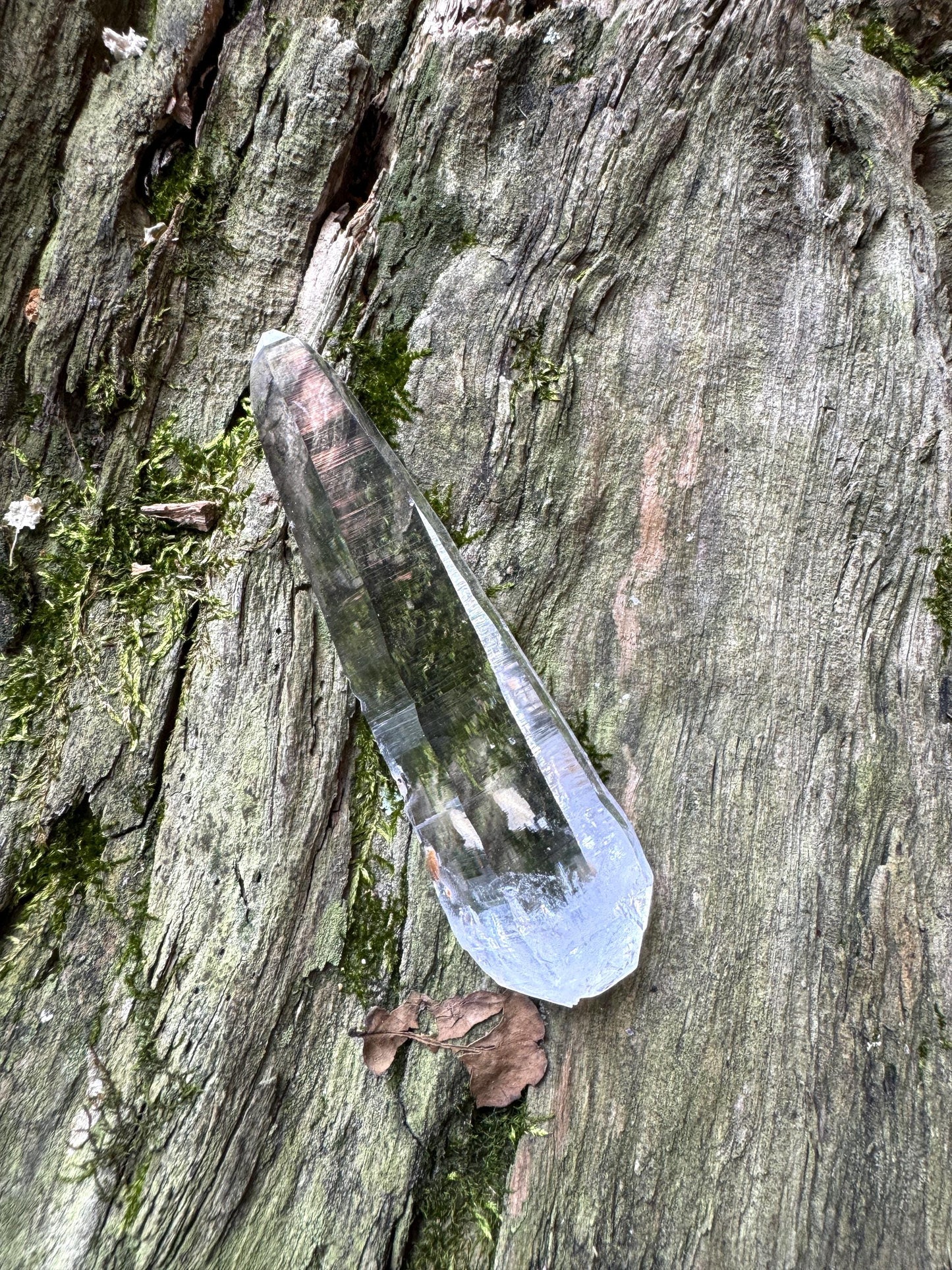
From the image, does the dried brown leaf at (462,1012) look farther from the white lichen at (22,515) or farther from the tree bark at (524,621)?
the white lichen at (22,515)

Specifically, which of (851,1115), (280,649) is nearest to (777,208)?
(280,649)

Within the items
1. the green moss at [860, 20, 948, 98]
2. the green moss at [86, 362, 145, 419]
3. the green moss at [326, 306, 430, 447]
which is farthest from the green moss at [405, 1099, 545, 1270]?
the green moss at [860, 20, 948, 98]

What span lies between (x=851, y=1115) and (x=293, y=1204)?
4.90ft

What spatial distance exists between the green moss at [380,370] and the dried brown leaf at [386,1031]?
5.41 feet

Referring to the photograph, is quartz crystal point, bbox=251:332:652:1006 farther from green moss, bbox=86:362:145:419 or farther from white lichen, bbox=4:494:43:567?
white lichen, bbox=4:494:43:567

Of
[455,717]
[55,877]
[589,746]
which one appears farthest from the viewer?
[589,746]

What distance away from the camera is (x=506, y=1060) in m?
2.10

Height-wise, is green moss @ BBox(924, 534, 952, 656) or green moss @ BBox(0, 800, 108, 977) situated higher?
green moss @ BBox(0, 800, 108, 977)

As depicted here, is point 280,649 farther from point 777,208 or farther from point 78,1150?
point 777,208

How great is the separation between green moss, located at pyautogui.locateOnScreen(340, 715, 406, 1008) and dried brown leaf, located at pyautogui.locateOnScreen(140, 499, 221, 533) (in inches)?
30.2

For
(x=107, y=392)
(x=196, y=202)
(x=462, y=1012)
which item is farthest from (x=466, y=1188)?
(x=196, y=202)

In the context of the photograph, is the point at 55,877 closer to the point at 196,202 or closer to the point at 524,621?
the point at 524,621

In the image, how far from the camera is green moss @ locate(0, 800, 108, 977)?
2.11 metres

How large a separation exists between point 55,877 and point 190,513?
1.12 meters
